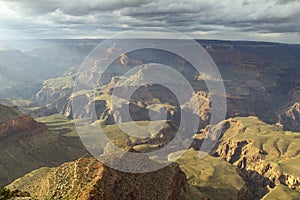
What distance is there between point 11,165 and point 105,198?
12961 cm

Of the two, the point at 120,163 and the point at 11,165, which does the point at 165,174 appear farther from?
the point at 11,165

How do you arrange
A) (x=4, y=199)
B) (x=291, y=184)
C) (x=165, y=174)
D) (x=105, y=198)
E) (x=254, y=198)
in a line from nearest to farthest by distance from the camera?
(x=4, y=199) < (x=105, y=198) < (x=165, y=174) < (x=254, y=198) < (x=291, y=184)

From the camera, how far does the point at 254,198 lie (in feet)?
591

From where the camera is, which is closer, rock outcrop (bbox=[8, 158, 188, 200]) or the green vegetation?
rock outcrop (bbox=[8, 158, 188, 200])

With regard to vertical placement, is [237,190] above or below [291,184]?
above

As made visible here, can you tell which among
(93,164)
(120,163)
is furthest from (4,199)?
(120,163)

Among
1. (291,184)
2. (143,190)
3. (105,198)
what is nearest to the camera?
(105,198)

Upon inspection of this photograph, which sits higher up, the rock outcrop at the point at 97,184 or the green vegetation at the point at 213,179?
the rock outcrop at the point at 97,184

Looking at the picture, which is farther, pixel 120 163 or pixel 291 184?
pixel 291 184

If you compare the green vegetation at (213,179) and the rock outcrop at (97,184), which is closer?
the rock outcrop at (97,184)

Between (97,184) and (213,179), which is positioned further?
(213,179)

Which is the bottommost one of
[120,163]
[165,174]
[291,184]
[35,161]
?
[291,184]

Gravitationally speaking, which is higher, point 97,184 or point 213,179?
point 97,184

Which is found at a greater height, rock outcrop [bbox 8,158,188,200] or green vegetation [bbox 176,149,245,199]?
rock outcrop [bbox 8,158,188,200]
